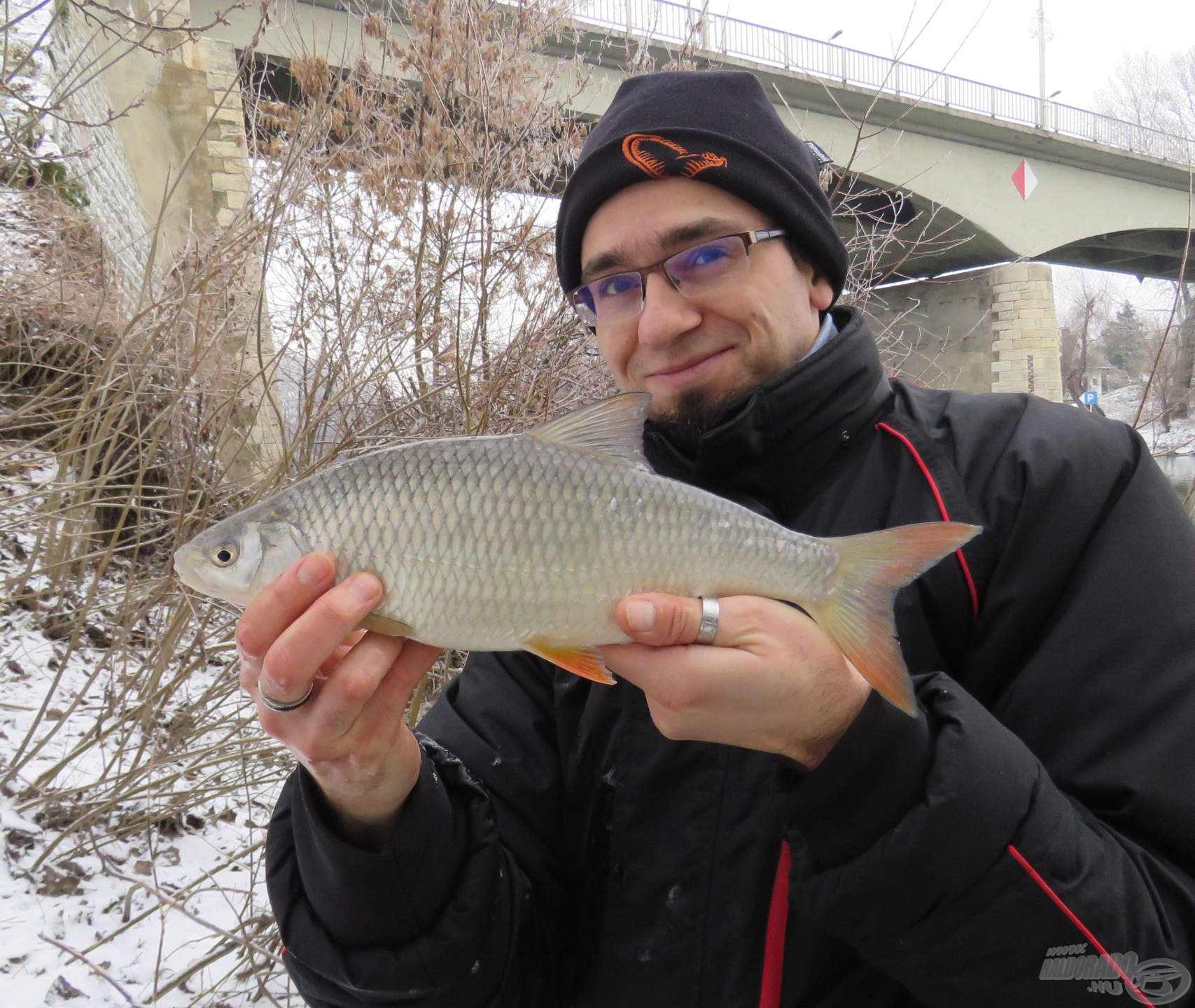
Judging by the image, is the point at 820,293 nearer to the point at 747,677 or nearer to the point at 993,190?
the point at 747,677

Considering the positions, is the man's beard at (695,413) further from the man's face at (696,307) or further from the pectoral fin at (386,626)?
the pectoral fin at (386,626)

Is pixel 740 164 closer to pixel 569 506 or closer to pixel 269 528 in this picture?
pixel 569 506

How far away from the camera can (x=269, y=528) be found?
126 centimetres

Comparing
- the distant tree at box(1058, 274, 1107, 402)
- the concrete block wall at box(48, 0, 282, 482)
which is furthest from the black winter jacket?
the distant tree at box(1058, 274, 1107, 402)

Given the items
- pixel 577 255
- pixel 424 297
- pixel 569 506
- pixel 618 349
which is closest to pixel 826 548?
pixel 569 506

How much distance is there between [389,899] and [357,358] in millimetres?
2942

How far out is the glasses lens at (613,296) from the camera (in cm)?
160

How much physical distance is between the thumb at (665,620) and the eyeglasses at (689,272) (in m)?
0.69

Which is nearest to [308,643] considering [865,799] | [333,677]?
[333,677]

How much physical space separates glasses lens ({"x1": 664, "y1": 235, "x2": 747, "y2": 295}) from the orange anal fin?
29.1 inches

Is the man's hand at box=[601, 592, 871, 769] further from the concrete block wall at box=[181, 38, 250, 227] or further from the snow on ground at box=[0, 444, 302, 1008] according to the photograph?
the concrete block wall at box=[181, 38, 250, 227]

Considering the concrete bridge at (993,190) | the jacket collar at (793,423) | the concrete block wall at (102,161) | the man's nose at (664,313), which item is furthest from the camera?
the concrete bridge at (993,190)

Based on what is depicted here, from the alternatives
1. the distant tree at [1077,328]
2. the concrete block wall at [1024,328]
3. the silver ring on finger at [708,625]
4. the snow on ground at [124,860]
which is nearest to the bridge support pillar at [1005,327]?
the concrete block wall at [1024,328]

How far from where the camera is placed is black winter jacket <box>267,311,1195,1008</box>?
1.03m
